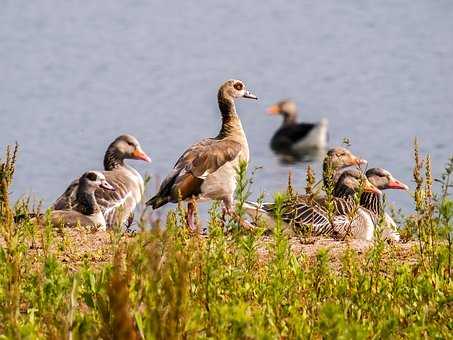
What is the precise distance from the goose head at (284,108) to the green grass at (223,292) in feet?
67.1

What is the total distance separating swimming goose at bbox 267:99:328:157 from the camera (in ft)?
97.4

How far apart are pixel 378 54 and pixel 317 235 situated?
21.9m

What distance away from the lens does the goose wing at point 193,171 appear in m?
13.9

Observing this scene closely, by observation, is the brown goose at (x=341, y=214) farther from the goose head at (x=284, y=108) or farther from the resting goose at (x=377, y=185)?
the goose head at (x=284, y=108)

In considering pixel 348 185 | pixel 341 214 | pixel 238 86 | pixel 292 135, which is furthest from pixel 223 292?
pixel 292 135

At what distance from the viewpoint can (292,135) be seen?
3019 centimetres

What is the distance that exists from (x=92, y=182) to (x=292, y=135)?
1566cm

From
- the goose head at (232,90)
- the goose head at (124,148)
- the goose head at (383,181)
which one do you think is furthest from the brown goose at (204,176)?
the goose head at (124,148)

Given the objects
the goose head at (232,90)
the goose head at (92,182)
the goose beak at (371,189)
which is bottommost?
the goose beak at (371,189)

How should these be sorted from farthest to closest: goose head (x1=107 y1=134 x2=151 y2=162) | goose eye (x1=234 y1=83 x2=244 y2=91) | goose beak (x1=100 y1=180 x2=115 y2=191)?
goose head (x1=107 y1=134 x2=151 y2=162)
goose eye (x1=234 y1=83 x2=244 y2=91)
goose beak (x1=100 y1=180 x2=115 y2=191)

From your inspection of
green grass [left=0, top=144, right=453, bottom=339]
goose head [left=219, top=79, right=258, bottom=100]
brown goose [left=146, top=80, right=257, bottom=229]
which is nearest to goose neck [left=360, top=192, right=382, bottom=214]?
brown goose [left=146, top=80, right=257, bottom=229]

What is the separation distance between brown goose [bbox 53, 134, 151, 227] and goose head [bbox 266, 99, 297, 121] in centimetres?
1248

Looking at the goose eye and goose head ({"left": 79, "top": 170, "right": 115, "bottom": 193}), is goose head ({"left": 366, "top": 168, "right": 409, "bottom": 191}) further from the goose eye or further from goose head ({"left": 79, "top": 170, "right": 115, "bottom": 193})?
goose head ({"left": 79, "top": 170, "right": 115, "bottom": 193})

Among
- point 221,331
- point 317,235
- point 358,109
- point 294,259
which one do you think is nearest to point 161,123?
point 358,109
